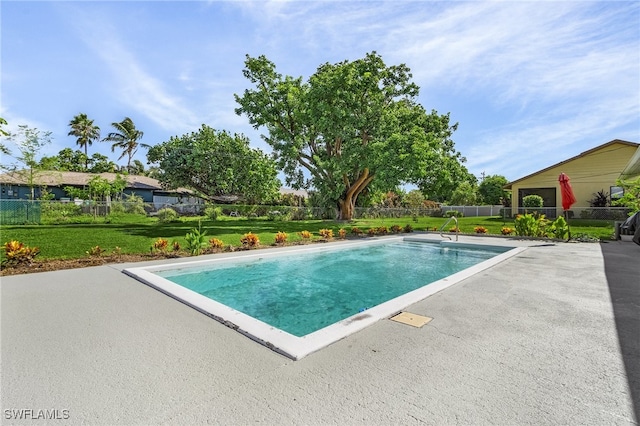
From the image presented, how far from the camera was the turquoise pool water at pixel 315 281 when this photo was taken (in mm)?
5016

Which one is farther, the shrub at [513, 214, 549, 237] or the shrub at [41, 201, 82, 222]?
the shrub at [41, 201, 82, 222]

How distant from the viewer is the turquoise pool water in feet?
16.5

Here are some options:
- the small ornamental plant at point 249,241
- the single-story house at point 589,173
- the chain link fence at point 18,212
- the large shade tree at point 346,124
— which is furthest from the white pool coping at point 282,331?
the single-story house at point 589,173

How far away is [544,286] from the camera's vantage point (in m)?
4.96

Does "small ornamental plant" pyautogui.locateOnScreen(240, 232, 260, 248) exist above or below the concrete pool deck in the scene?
above

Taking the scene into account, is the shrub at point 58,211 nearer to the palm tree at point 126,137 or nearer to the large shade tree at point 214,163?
the large shade tree at point 214,163

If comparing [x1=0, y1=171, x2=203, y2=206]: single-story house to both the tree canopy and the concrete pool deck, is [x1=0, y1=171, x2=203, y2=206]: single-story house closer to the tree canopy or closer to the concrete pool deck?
the tree canopy

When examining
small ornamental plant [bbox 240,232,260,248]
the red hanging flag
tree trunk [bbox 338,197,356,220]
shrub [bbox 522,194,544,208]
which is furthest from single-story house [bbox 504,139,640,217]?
small ornamental plant [bbox 240,232,260,248]

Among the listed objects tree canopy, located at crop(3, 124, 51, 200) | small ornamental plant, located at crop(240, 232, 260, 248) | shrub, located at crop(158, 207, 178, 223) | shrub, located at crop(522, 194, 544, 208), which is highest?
tree canopy, located at crop(3, 124, 51, 200)

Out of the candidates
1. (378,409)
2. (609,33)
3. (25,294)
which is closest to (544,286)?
(378,409)

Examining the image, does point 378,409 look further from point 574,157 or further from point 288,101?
point 574,157

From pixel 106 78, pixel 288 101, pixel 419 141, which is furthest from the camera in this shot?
pixel 288 101

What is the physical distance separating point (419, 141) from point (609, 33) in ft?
26.9

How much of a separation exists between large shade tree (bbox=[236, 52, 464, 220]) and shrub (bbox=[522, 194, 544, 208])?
23.6 feet
